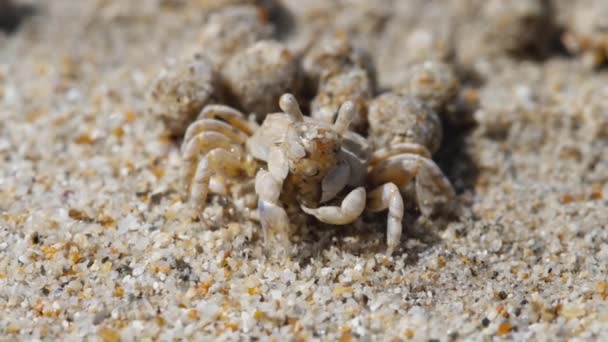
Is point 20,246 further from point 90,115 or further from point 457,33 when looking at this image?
point 457,33

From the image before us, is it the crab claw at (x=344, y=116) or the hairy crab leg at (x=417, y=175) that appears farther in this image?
the hairy crab leg at (x=417, y=175)

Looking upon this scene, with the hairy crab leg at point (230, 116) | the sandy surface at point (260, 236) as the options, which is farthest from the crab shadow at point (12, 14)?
the hairy crab leg at point (230, 116)

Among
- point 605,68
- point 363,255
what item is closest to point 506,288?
point 363,255

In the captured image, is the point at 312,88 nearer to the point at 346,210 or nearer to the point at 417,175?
the point at 417,175

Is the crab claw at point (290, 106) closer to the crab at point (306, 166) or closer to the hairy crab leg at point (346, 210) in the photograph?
the crab at point (306, 166)

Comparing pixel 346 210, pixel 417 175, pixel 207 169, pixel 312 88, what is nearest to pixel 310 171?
pixel 346 210

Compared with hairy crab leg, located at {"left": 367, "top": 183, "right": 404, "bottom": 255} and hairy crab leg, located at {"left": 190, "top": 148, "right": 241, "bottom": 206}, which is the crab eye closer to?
hairy crab leg, located at {"left": 367, "top": 183, "right": 404, "bottom": 255}
